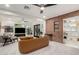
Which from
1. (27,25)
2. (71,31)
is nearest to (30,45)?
(27,25)

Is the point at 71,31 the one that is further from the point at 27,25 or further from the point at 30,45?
the point at 30,45

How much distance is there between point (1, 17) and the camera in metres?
5.85

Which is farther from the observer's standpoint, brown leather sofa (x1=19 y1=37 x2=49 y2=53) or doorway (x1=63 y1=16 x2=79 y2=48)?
doorway (x1=63 y1=16 x2=79 y2=48)

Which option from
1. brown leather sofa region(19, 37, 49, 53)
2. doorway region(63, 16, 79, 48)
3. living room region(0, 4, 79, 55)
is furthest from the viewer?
doorway region(63, 16, 79, 48)

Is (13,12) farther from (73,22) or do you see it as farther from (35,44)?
(73,22)

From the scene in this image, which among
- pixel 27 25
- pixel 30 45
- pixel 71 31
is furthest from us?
pixel 71 31

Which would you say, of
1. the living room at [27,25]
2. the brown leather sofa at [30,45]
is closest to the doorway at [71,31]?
the living room at [27,25]

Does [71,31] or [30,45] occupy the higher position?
[71,31]

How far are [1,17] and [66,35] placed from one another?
480 centimetres

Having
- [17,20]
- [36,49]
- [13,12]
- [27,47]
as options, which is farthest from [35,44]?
[13,12]

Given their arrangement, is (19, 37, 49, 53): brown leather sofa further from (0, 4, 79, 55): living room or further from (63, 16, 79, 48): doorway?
(63, 16, 79, 48): doorway

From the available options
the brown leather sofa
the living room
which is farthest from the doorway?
the brown leather sofa

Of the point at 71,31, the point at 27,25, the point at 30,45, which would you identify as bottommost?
the point at 30,45
